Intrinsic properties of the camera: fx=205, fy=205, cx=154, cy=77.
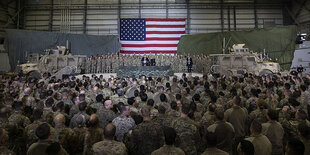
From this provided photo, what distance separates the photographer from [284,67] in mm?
19297

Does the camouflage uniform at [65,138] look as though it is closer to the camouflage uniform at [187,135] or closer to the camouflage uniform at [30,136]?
the camouflage uniform at [30,136]

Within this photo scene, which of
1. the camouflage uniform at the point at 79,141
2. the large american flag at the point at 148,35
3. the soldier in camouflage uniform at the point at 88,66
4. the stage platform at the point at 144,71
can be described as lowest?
the camouflage uniform at the point at 79,141

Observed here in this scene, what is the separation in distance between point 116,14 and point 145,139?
25357mm

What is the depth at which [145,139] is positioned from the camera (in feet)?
10.1

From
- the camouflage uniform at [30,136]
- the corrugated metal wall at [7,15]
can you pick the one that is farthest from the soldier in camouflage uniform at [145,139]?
the corrugated metal wall at [7,15]

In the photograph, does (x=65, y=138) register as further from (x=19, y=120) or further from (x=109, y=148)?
(x=19, y=120)

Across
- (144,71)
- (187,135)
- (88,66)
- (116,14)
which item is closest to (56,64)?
(88,66)

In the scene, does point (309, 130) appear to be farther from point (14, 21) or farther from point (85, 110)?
point (14, 21)

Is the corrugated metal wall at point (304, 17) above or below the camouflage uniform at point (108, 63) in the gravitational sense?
Result: above

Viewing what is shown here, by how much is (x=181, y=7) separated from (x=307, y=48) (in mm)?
14430

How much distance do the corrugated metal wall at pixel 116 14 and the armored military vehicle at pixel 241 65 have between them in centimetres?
1071

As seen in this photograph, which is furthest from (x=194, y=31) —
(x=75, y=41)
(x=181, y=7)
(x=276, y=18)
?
(x=75, y=41)

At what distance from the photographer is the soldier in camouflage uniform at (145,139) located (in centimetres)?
308

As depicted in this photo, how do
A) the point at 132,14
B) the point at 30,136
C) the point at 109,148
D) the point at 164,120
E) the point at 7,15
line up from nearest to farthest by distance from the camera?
the point at 109,148 < the point at 30,136 < the point at 164,120 < the point at 7,15 < the point at 132,14
